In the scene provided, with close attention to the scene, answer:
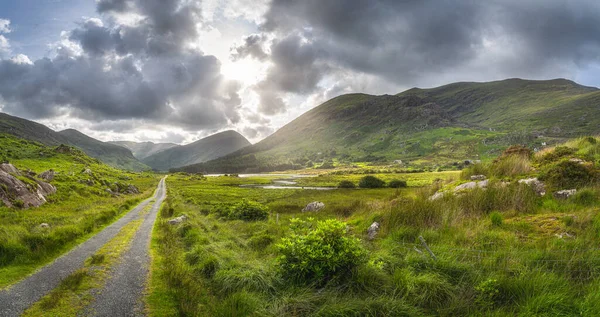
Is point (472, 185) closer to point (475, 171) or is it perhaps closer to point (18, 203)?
point (475, 171)

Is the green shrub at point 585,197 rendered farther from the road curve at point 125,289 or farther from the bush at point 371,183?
the bush at point 371,183

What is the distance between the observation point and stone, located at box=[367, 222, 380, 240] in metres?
14.5

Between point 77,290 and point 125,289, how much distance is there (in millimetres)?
1516

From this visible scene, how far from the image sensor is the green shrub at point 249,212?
1217 inches

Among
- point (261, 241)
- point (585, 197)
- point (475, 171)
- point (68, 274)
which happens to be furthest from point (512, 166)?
point (68, 274)

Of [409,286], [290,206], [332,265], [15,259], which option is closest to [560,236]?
[409,286]

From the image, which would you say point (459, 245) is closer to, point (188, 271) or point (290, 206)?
point (188, 271)

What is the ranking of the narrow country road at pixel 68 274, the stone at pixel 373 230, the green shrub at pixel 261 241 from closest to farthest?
1. the narrow country road at pixel 68 274
2. the stone at pixel 373 230
3. the green shrub at pixel 261 241

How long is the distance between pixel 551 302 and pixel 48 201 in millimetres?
46858

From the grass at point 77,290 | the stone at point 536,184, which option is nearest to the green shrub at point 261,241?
the grass at point 77,290

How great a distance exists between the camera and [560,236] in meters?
9.45

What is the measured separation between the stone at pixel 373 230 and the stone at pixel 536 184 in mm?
8195

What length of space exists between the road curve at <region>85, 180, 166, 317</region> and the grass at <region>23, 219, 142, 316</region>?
0.99 feet

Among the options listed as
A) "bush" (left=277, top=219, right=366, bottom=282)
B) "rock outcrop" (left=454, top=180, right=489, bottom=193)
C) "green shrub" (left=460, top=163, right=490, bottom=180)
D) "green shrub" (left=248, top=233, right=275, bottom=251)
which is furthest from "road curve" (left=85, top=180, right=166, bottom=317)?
"green shrub" (left=460, top=163, right=490, bottom=180)
